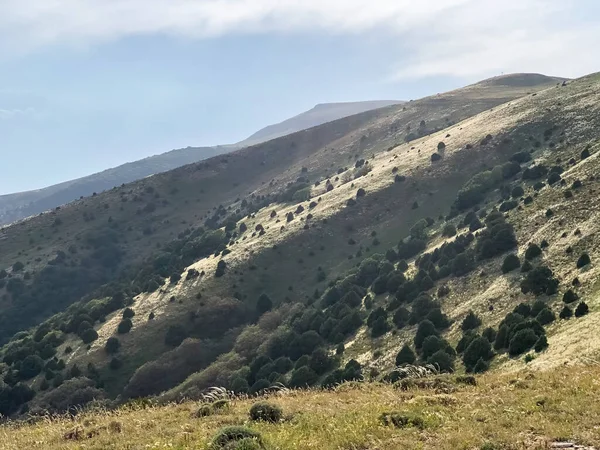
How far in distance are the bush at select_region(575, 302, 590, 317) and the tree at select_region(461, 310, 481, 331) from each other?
34.8 ft

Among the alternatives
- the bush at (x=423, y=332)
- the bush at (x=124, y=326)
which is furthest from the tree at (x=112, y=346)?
the bush at (x=423, y=332)

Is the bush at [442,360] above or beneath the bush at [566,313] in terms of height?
beneath

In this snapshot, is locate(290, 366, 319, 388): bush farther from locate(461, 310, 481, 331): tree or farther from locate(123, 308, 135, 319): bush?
locate(123, 308, 135, 319): bush

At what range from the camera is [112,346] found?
78062mm

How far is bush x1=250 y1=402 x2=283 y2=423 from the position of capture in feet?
53.3

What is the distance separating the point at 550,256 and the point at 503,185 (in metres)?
36.4

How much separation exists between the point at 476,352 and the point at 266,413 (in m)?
27.5

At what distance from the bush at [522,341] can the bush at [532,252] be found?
19259 millimetres

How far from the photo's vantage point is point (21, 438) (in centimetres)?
1708

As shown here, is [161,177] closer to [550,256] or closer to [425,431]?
Result: [550,256]

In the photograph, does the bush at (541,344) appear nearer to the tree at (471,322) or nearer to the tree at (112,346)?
the tree at (471,322)

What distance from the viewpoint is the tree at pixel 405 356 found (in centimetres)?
4622

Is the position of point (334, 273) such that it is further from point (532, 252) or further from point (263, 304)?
point (532, 252)

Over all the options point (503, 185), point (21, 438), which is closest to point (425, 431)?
point (21, 438)
